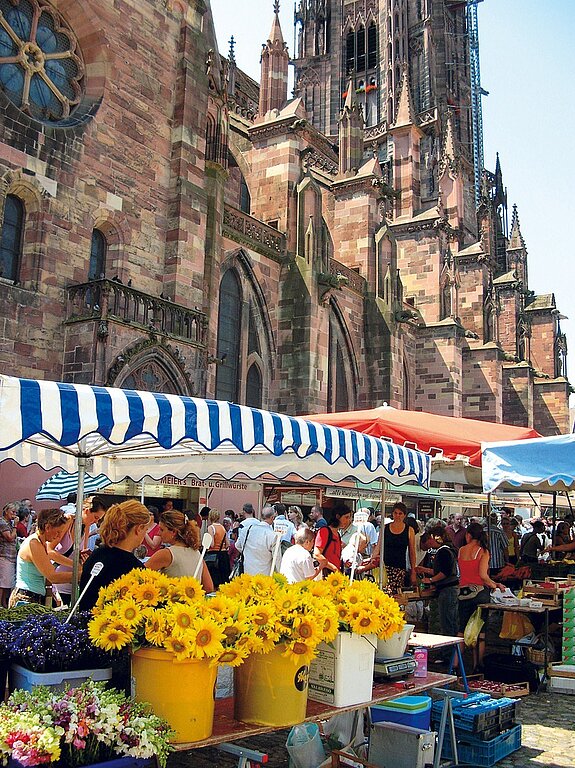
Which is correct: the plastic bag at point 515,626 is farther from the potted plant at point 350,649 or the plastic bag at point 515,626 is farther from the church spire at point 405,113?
the church spire at point 405,113

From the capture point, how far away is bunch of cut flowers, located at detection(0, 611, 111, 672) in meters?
3.67

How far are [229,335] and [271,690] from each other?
17.9m

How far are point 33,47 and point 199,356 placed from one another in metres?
6.98

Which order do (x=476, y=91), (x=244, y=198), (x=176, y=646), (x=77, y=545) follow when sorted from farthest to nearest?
(x=476, y=91)
(x=244, y=198)
(x=77, y=545)
(x=176, y=646)

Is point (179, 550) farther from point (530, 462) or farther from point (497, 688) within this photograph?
point (530, 462)

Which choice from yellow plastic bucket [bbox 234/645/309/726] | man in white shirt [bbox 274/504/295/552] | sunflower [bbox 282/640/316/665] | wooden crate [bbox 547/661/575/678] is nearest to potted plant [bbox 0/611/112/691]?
yellow plastic bucket [bbox 234/645/309/726]

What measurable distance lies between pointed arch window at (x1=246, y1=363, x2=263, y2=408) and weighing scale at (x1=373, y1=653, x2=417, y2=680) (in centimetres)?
1728

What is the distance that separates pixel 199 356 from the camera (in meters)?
15.9

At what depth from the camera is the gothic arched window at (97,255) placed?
51.4ft

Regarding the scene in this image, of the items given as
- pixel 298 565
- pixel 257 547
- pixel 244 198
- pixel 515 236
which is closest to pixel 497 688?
pixel 298 565

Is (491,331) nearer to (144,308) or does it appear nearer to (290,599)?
(144,308)

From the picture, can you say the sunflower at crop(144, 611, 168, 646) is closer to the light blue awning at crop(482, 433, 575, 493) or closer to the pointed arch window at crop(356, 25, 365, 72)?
the light blue awning at crop(482, 433, 575, 493)

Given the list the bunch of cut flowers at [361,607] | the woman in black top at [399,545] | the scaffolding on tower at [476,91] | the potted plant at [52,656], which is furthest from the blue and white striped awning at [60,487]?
the scaffolding on tower at [476,91]

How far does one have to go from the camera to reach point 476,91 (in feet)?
198
